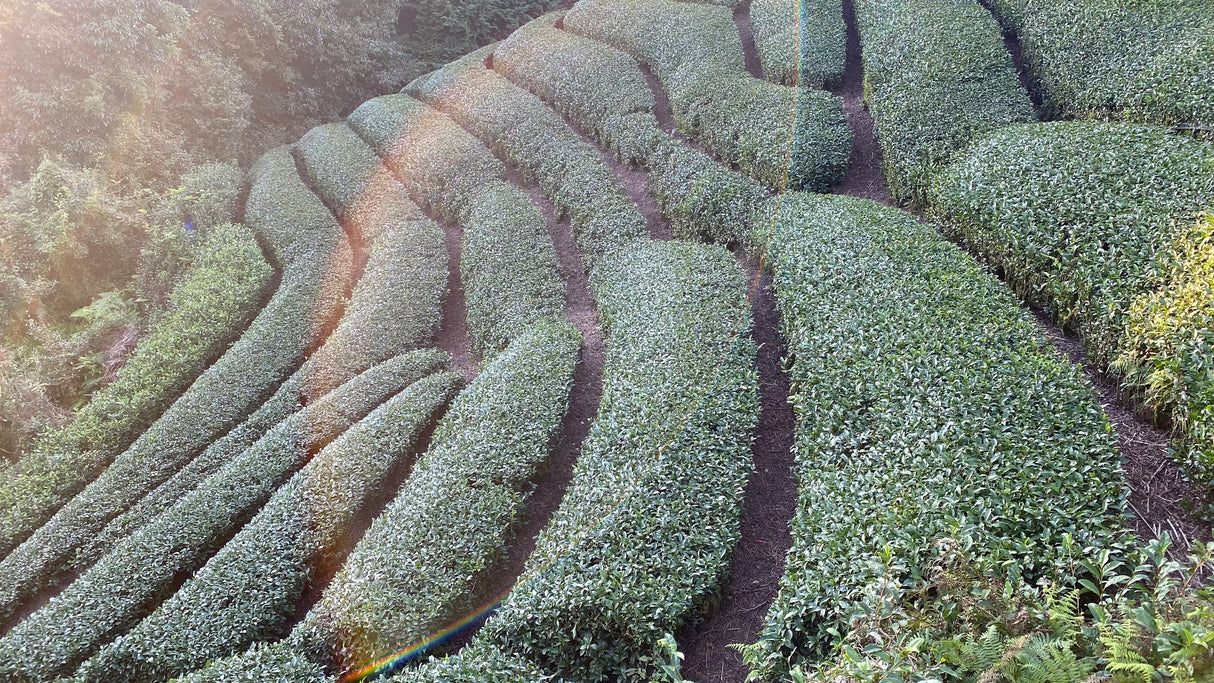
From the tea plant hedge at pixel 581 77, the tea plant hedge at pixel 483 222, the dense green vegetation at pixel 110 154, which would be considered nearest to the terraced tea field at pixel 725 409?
the tea plant hedge at pixel 483 222

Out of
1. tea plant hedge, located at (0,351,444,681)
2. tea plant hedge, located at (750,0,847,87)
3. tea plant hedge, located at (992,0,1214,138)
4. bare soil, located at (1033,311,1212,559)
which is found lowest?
bare soil, located at (1033,311,1212,559)

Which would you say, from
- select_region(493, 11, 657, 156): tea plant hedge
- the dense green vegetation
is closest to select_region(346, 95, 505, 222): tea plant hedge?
select_region(493, 11, 657, 156): tea plant hedge

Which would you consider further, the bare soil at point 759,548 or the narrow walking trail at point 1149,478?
the bare soil at point 759,548

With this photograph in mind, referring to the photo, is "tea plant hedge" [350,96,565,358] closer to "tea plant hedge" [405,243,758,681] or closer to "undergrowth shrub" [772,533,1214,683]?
"tea plant hedge" [405,243,758,681]

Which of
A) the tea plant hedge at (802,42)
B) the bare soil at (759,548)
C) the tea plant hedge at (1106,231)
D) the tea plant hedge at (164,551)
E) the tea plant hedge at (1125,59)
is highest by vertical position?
the tea plant hedge at (802,42)

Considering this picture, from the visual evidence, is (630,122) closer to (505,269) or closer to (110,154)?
(505,269)

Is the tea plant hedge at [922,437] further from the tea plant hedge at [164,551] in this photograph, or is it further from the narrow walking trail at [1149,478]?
the tea plant hedge at [164,551]

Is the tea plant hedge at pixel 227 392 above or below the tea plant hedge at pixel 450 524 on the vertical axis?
above

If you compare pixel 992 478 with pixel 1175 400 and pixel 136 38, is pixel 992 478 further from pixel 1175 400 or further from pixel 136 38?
pixel 136 38
